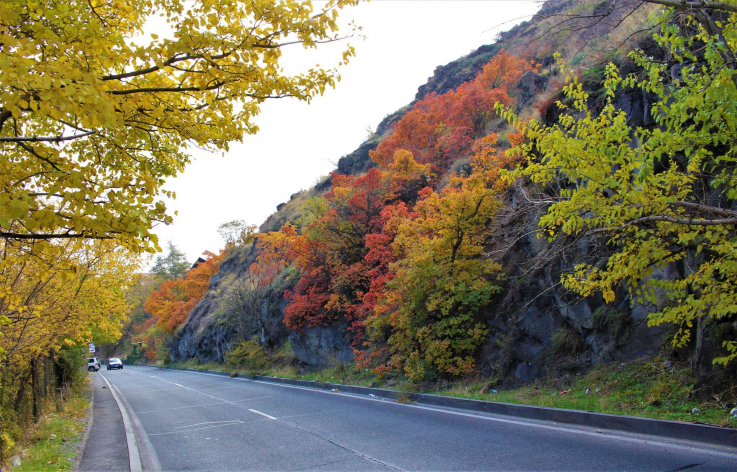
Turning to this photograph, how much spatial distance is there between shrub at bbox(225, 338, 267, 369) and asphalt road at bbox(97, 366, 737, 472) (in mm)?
14612

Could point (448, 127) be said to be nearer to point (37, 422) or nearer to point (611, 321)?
point (611, 321)

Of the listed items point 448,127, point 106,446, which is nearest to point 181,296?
point 448,127

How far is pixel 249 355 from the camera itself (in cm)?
2756

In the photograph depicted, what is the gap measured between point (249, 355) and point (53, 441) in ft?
60.1

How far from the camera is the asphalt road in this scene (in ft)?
19.1

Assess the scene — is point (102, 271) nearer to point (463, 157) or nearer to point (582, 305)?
point (582, 305)

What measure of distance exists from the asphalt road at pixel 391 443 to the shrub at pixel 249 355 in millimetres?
14612

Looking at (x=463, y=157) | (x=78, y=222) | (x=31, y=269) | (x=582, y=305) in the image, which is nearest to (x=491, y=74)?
(x=463, y=157)

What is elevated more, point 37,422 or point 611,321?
point 611,321

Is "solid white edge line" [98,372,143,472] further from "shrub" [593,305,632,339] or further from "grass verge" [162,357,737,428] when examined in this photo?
"shrub" [593,305,632,339]

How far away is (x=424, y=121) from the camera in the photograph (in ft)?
91.0

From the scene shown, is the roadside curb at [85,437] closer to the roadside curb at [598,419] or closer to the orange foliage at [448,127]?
the roadside curb at [598,419]

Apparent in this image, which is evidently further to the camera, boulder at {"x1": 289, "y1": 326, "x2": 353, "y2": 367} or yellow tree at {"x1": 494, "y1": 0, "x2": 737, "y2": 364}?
boulder at {"x1": 289, "y1": 326, "x2": 353, "y2": 367}

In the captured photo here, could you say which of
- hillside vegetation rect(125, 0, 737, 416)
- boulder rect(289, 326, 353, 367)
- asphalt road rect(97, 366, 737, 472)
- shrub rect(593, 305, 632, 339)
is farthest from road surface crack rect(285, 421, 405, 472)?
boulder rect(289, 326, 353, 367)
